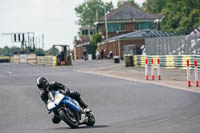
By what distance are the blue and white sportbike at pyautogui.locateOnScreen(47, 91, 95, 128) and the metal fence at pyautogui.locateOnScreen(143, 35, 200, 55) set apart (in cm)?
2740

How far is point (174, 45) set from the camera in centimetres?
4222

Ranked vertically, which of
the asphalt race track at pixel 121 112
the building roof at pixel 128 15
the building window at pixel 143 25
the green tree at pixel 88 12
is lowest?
the asphalt race track at pixel 121 112

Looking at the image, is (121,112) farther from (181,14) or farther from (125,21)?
(181,14)

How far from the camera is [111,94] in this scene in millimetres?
20531

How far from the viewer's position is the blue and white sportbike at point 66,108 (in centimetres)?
1102

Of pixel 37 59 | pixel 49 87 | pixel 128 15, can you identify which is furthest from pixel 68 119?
pixel 128 15

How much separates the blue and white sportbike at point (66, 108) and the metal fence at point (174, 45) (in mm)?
27401

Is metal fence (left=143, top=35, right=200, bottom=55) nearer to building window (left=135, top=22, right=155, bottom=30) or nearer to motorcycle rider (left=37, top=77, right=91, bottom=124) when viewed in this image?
motorcycle rider (left=37, top=77, right=91, bottom=124)

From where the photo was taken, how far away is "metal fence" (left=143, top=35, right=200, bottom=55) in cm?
3875

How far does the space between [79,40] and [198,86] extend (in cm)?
11990

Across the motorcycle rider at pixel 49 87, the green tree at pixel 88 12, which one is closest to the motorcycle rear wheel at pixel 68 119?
the motorcycle rider at pixel 49 87

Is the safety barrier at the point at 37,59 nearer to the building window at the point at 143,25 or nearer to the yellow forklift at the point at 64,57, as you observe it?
the yellow forklift at the point at 64,57

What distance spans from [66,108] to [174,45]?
3172 centimetres

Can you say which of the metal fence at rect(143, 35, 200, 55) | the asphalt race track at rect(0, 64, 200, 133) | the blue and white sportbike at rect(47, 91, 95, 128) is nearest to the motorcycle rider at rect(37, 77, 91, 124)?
the blue and white sportbike at rect(47, 91, 95, 128)
